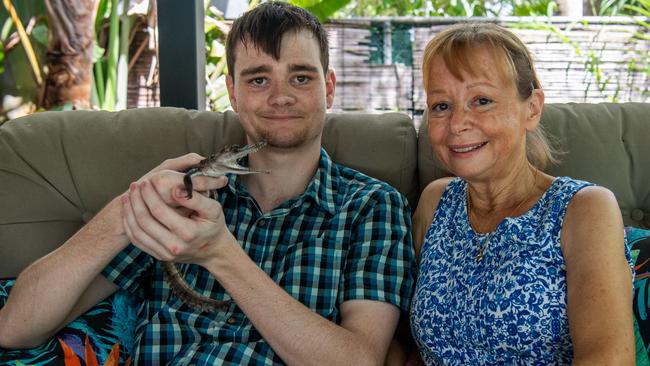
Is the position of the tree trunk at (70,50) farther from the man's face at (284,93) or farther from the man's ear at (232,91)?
the man's face at (284,93)

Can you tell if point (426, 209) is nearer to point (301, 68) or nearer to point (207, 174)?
point (301, 68)

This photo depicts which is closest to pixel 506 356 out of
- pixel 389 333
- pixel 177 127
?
pixel 389 333

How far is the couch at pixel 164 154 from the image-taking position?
5.90ft

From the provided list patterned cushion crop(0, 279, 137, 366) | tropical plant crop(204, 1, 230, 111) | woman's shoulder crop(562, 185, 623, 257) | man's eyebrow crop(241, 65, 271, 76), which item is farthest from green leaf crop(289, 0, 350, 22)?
woman's shoulder crop(562, 185, 623, 257)

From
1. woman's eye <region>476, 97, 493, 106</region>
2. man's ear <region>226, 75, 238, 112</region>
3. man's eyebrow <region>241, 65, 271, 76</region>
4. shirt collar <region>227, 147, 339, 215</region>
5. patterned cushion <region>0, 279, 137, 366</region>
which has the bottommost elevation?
patterned cushion <region>0, 279, 137, 366</region>

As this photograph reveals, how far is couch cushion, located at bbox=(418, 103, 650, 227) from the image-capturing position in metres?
1.79

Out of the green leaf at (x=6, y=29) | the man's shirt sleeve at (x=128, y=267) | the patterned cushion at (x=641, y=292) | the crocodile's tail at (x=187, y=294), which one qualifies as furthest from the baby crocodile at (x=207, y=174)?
the green leaf at (x=6, y=29)

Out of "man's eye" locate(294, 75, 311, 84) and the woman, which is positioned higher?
"man's eye" locate(294, 75, 311, 84)

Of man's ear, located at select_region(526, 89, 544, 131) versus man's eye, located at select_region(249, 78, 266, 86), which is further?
man's eye, located at select_region(249, 78, 266, 86)

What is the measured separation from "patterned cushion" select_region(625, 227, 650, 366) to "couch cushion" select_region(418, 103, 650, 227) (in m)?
0.25

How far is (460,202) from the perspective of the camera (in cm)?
160

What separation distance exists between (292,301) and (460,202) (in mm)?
466

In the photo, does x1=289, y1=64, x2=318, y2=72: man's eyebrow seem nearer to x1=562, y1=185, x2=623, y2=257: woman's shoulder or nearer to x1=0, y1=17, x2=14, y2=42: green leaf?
x1=562, y1=185, x2=623, y2=257: woman's shoulder

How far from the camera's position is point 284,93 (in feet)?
5.42
